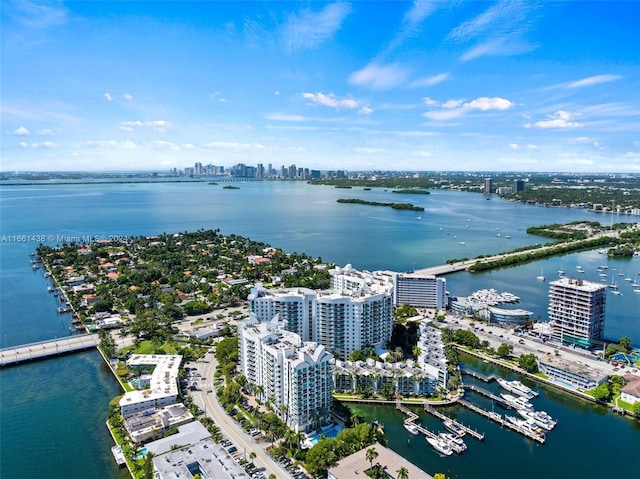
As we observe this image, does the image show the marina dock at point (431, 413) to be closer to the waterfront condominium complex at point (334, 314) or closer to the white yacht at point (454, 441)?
the white yacht at point (454, 441)

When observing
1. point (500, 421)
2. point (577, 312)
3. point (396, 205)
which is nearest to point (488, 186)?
point (396, 205)

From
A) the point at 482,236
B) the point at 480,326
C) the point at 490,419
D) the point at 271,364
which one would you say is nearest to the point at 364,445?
the point at 271,364

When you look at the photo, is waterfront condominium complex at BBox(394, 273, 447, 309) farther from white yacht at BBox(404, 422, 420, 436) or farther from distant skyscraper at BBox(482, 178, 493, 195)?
distant skyscraper at BBox(482, 178, 493, 195)

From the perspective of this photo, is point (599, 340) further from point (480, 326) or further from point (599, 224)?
point (599, 224)

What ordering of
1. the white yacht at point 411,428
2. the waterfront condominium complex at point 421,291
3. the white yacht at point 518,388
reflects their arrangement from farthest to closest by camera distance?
the waterfront condominium complex at point 421,291
the white yacht at point 518,388
the white yacht at point 411,428

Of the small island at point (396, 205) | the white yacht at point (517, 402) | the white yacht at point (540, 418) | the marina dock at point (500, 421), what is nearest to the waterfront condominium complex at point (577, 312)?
the white yacht at point (517, 402)

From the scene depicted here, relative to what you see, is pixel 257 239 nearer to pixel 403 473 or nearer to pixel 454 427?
pixel 454 427

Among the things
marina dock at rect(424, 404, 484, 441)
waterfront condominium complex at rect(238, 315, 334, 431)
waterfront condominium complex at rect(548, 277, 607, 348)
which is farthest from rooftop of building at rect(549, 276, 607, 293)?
waterfront condominium complex at rect(238, 315, 334, 431)
